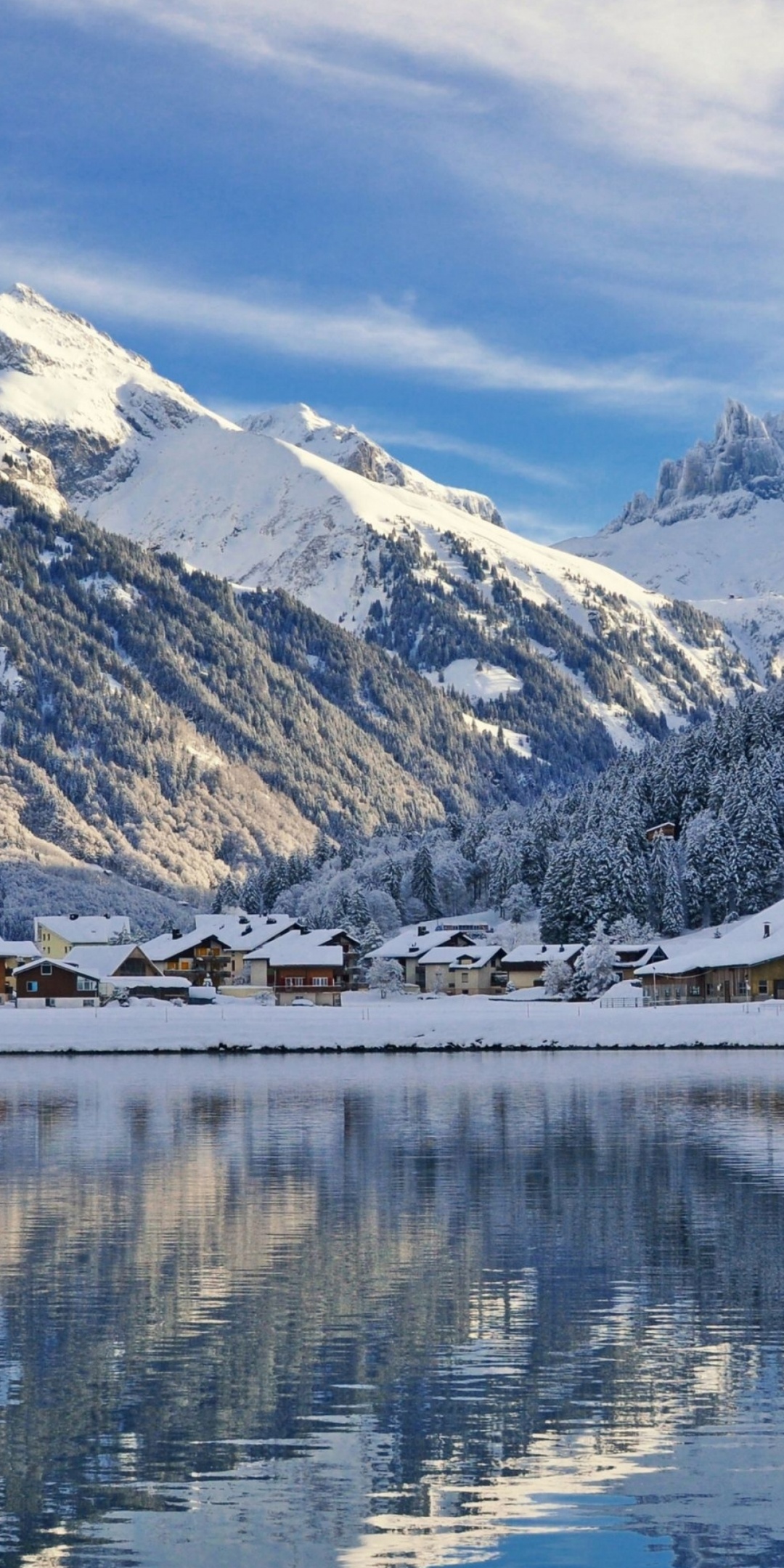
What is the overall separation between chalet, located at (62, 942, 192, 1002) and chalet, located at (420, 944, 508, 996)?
24047 millimetres

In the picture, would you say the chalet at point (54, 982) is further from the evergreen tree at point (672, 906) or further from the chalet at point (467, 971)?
the evergreen tree at point (672, 906)

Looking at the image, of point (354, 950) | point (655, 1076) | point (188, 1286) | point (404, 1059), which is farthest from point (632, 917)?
point (188, 1286)

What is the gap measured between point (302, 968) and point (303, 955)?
4.11 feet


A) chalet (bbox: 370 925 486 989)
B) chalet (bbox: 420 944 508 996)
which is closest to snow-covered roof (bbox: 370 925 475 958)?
chalet (bbox: 370 925 486 989)

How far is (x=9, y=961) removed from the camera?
181m

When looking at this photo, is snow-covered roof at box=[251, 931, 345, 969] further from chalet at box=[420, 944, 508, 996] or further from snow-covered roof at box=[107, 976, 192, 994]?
chalet at box=[420, 944, 508, 996]

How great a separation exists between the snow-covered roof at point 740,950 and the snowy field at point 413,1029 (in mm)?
6969

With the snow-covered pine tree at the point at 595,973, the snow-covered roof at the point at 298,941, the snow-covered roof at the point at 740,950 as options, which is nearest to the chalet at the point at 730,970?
the snow-covered roof at the point at 740,950

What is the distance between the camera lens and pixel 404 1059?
103m

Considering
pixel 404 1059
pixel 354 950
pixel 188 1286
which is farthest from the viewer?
pixel 354 950

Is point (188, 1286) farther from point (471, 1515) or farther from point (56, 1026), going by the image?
point (56, 1026)

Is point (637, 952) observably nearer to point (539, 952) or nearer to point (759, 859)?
point (539, 952)

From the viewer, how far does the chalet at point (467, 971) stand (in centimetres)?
18362

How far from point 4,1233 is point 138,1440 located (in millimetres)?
14557
